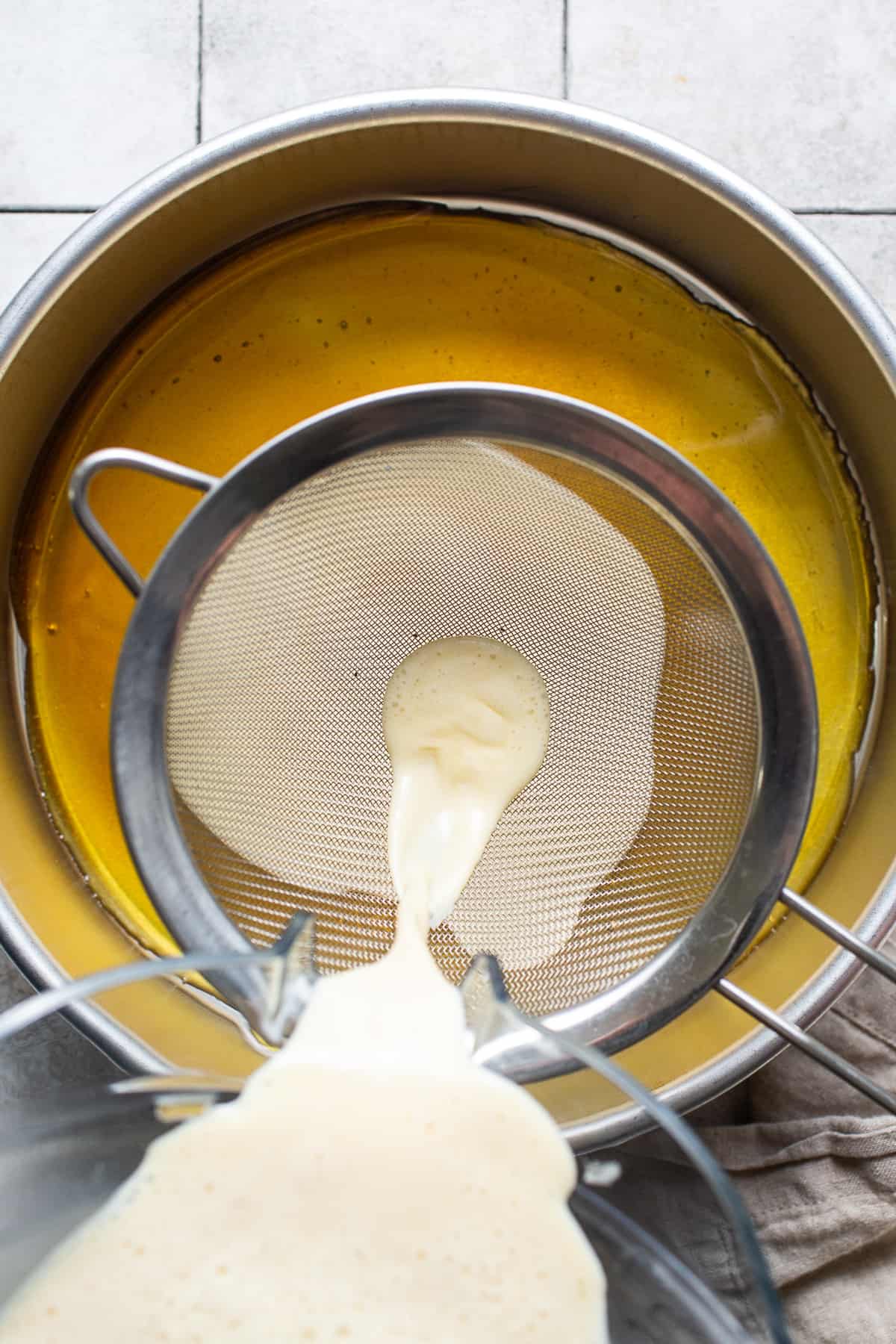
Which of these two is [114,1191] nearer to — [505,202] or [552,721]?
[552,721]

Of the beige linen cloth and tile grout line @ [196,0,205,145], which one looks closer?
the beige linen cloth

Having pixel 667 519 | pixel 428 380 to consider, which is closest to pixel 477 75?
pixel 428 380

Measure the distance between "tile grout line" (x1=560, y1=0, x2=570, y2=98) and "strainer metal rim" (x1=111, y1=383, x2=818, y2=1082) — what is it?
479mm

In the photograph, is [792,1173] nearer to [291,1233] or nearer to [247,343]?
[291,1233]

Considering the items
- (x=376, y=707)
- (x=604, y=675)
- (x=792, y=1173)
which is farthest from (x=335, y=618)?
(x=792, y=1173)

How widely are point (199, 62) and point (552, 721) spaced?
26.1 inches

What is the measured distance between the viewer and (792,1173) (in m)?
0.87

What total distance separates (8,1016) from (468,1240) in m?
0.23

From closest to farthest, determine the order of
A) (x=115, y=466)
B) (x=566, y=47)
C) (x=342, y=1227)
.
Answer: (x=342, y=1227) < (x=115, y=466) < (x=566, y=47)

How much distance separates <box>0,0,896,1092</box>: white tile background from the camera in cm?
100

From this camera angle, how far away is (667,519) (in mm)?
714

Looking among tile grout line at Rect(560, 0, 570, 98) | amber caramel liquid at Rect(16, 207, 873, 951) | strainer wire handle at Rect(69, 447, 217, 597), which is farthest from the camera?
tile grout line at Rect(560, 0, 570, 98)

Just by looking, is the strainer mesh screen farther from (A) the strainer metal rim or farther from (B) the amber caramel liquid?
(B) the amber caramel liquid

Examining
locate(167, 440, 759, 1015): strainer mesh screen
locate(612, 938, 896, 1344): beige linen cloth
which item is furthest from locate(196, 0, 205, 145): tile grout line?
locate(612, 938, 896, 1344): beige linen cloth
